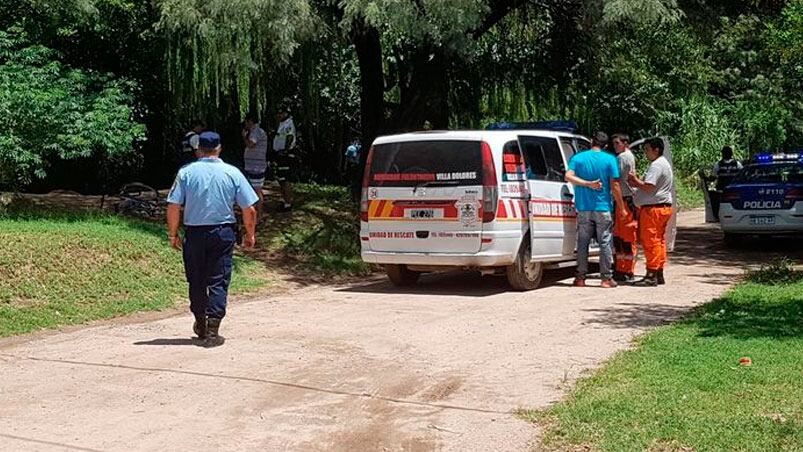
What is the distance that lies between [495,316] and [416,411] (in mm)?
4142

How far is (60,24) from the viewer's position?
16594 millimetres

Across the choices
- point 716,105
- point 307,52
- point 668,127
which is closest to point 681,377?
point 307,52

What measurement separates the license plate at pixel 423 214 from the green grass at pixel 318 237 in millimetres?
2456

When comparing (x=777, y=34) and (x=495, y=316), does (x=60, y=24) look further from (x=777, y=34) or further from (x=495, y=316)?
(x=777, y=34)

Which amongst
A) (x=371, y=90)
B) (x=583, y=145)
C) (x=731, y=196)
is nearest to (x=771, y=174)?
(x=731, y=196)

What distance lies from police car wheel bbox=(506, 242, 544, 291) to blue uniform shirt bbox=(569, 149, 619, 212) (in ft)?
3.15

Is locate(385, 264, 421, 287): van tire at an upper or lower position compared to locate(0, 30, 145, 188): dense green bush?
lower

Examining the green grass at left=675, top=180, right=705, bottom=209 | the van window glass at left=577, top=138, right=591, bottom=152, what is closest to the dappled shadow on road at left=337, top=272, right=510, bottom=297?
the van window glass at left=577, top=138, right=591, bottom=152

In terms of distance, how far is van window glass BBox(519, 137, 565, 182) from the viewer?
13.3m

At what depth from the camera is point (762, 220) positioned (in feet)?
58.6

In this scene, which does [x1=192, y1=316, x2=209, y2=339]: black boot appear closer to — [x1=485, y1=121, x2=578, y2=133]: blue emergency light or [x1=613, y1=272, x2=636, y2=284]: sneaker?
[x1=613, y1=272, x2=636, y2=284]: sneaker

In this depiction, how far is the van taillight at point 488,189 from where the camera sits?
1252 centimetres

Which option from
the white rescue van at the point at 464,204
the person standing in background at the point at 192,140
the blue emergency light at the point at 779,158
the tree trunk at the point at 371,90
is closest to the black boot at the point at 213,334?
the white rescue van at the point at 464,204

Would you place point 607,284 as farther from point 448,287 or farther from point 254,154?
point 254,154
